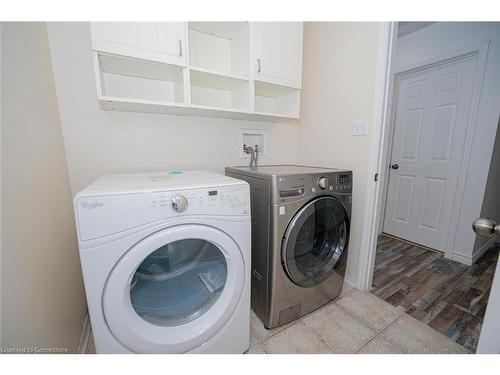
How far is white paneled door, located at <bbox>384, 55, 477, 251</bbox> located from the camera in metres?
1.85

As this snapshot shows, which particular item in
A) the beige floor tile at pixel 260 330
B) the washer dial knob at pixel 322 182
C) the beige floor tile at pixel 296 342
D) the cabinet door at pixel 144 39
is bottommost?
the beige floor tile at pixel 260 330

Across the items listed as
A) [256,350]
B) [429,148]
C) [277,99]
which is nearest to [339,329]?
[256,350]

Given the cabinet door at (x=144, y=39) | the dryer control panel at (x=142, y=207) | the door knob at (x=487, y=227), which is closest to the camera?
the door knob at (x=487, y=227)

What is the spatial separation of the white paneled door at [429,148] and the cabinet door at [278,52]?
1.52 meters

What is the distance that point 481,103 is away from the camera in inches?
66.8

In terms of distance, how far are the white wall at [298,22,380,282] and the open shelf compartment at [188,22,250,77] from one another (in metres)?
0.65

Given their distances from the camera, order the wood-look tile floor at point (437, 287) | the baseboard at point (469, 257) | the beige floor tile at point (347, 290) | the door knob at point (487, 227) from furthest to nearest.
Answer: the baseboard at point (469, 257)
the beige floor tile at point (347, 290)
the wood-look tile floor at point (437, 287)
the door knob at point (487, 227)

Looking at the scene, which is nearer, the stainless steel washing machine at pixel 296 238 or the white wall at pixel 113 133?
the stainless steel washing machine at pixel 296 238

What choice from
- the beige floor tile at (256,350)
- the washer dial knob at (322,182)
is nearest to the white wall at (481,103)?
the washer dial knob at (322,182)

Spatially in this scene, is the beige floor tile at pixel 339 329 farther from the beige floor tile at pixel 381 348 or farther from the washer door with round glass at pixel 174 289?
the washer door with round glass at pixel 174 289

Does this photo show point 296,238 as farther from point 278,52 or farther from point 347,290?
point 278,52

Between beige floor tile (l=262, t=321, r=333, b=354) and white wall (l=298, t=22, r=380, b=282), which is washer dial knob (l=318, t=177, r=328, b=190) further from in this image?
beige floor tile (l=262, t=321, r=333, b=354)

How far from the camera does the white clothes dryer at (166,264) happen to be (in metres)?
0.65
